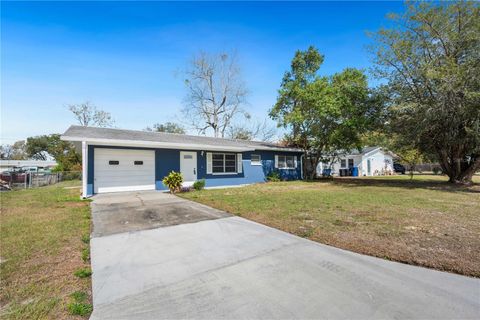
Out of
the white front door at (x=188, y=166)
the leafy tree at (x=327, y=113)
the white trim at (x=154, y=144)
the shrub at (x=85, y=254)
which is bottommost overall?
the shrub at (x=85, y=254)

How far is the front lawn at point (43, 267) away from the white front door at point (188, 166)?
289 inches

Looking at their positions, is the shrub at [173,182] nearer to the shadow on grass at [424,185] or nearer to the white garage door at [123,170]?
the white garage door at [123,170]

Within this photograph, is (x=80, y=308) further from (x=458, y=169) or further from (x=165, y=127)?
(x=165, y=127)

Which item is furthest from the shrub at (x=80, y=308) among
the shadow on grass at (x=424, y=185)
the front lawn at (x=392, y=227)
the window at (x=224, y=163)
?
the shadow on grass at (x=424, y=185)

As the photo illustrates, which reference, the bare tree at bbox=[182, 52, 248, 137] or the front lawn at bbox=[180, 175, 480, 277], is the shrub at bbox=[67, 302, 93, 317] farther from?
the bare tree at bbox=[182, 52, 248, 137]

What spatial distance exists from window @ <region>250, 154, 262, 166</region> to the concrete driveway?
467 inches

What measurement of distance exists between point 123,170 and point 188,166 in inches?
135

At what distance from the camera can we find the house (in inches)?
420

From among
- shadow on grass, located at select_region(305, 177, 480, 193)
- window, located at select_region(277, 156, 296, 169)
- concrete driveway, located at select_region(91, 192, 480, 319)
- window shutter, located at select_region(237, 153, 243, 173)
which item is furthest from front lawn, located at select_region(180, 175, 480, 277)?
window, located at select_region(277, 156, 296, 169)

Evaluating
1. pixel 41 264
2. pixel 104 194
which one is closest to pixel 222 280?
pixel 41 264

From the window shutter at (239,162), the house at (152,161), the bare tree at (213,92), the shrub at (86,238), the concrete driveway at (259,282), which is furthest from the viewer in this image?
the bare tree at (213,92)

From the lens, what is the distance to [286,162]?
60.1ft

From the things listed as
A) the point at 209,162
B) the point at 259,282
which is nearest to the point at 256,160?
the point at 209,162

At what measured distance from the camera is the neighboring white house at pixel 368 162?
27.2 m
